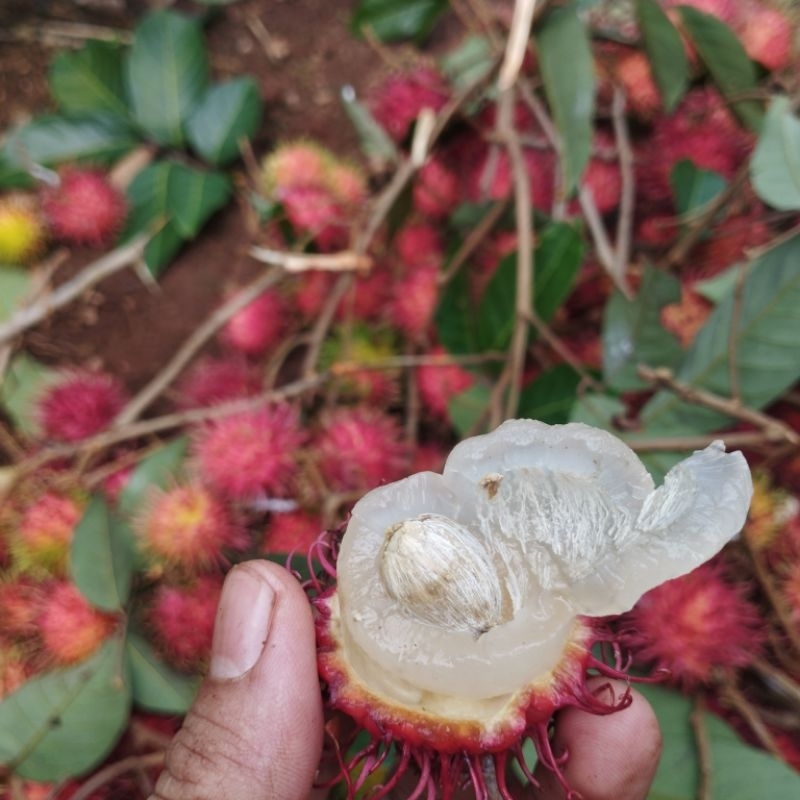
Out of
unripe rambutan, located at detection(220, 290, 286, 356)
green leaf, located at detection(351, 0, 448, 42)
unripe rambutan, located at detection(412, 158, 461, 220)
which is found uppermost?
green leaf, located at detection(351, 0, 448, 42)

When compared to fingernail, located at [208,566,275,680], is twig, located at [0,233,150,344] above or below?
below

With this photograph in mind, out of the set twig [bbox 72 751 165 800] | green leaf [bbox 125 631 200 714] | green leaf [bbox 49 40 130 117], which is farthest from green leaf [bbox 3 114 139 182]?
twig [bbox 72 751 165 800]

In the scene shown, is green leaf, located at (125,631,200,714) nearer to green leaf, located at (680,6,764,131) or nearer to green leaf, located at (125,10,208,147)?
green leaf, located at (125,10,208,147)

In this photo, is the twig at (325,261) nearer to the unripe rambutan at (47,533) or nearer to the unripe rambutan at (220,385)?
the unripe rambutan at (220,385)

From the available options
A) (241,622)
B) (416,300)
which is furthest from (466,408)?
(241,622)

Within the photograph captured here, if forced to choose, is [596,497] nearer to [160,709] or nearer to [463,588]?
[463,588]

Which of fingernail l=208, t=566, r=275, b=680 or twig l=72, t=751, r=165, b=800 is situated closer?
fingernail l=208, t=566, r=275, b=680

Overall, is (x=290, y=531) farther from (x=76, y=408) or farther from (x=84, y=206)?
(x=84, y=206)
